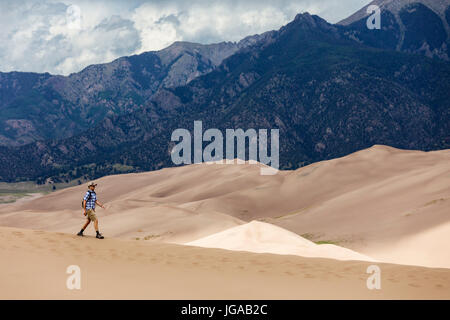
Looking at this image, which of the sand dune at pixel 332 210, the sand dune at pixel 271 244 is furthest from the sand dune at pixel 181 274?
the sand dune at pixel 332 210

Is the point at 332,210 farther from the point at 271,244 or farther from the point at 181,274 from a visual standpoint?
the point at 181,274

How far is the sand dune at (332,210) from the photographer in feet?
138

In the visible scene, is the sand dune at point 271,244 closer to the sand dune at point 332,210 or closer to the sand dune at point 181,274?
the sand dune at point 181,274

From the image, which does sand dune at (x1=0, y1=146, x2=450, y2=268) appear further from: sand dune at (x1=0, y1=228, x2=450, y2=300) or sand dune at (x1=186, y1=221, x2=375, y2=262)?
sand dune at (x1=0, y1=228, x2=450, y2=300)

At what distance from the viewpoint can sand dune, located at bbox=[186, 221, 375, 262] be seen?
2681 cm

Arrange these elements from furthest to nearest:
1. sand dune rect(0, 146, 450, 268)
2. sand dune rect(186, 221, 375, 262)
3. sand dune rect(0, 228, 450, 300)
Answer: sand dune rect(0, 146, 450, 268), sand dune rect(186, 221, 375, 262), sand dune rect(0, 228, 450, 300)

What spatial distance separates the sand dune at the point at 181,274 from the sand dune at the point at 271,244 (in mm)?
8007

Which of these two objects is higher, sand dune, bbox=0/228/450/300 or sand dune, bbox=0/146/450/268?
sand dune, bbox=0/146/450/268

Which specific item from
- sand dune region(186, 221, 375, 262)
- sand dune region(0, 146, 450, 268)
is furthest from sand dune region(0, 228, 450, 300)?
sand dune region(0, 146, 450, 268)

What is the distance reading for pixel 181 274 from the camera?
50.7ft

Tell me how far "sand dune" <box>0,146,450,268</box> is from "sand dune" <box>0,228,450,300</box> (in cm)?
1922

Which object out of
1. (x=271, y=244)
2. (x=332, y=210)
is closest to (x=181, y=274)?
(x=271, y=244)
